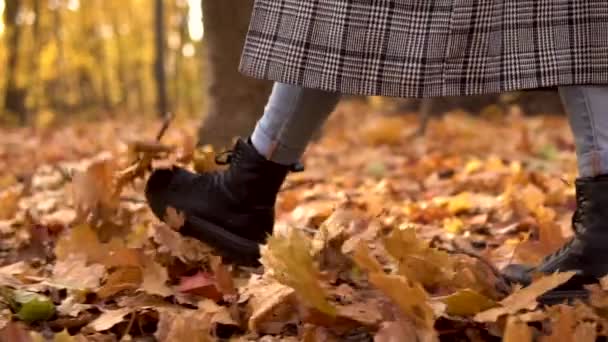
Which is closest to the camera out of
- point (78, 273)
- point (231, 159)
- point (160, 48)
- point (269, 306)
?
point (269, 306)

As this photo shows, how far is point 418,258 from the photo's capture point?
1.54 metres

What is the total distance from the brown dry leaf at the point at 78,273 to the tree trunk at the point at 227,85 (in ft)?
7.18

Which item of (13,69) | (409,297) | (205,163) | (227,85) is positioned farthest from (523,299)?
(13,69)

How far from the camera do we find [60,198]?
3.21 metres

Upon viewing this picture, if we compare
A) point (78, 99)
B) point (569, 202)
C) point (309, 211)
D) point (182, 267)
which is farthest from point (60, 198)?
point (78, 99)

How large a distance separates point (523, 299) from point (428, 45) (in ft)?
1.66

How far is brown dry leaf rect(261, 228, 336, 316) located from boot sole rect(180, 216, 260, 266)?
0.47m

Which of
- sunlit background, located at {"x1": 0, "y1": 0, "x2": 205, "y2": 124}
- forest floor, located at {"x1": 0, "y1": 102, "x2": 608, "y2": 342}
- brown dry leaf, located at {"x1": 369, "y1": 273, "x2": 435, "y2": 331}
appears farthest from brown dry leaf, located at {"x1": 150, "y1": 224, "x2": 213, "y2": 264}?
sunlit background, located at {"x1": 0, "y1": 0, "x2": 205, "y2": 124}

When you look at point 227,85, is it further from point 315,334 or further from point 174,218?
point 315,334

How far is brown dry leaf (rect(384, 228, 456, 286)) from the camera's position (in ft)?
5.05

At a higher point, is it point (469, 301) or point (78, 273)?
point (469, 301)

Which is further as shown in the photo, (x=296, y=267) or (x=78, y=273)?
(x=78, y=273)

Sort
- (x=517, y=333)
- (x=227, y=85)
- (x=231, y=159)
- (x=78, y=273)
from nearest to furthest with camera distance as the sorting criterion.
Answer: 1. (x=517, y=333)
2. (x=78, y=273)
3. (x=231, y=159)
4. (x=227, y=85)

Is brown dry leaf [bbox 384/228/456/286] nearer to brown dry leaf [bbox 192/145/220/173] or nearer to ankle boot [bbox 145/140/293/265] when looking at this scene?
ankle boot [bbox 145/140/293/265]
